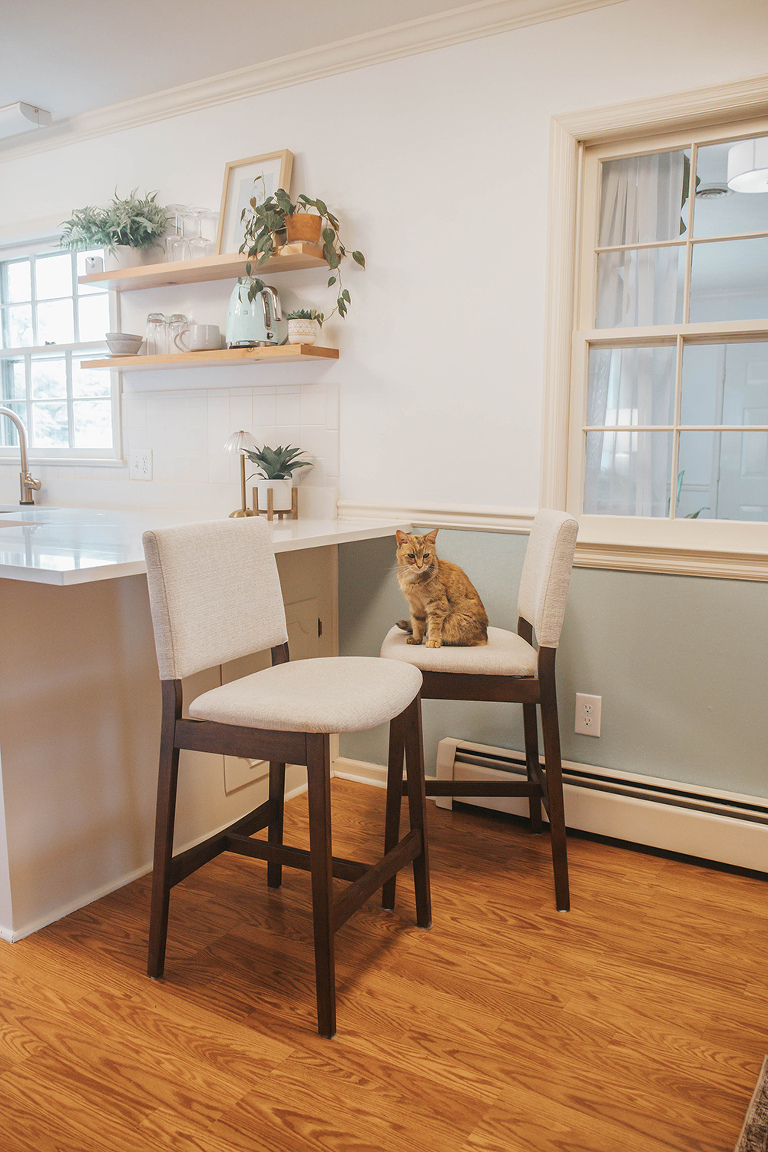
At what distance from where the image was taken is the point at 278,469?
2590 mm

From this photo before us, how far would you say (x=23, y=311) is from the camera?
3.64m

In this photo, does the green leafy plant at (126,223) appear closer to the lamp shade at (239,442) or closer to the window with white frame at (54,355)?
the window with white frame at (54,355)

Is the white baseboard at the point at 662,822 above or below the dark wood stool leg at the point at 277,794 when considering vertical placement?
below

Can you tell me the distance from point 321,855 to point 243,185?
2300 mm

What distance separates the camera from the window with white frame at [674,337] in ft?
6.81

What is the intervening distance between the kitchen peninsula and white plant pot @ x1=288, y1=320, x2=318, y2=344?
69 centimetres

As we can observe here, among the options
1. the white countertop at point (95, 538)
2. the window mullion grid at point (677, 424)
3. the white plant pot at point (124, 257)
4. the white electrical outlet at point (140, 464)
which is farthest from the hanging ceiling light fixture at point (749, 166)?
the white electrical outlet at point (140, 464)

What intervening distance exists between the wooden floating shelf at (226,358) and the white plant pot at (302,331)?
1.2 inches

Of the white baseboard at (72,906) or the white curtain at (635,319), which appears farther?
the white curtain at (635,319)

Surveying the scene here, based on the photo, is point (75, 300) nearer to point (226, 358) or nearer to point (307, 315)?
point (226, 358)

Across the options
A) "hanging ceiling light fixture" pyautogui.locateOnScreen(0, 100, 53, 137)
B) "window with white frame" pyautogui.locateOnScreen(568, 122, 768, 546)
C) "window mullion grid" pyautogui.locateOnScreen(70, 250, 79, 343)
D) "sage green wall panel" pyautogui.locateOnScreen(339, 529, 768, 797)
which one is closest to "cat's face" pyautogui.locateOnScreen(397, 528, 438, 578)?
"sage green wall panel" pyautogui.locateOnScreen(339, 529, 768, 797)

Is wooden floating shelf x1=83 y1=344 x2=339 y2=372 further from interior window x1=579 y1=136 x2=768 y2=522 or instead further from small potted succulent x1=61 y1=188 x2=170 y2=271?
interior window x1=579 y1=136 x2=768 y2=522

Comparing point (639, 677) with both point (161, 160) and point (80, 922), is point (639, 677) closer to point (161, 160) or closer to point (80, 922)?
point (80, 922)

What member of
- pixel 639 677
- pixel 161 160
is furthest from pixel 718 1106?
pixel 161 160
